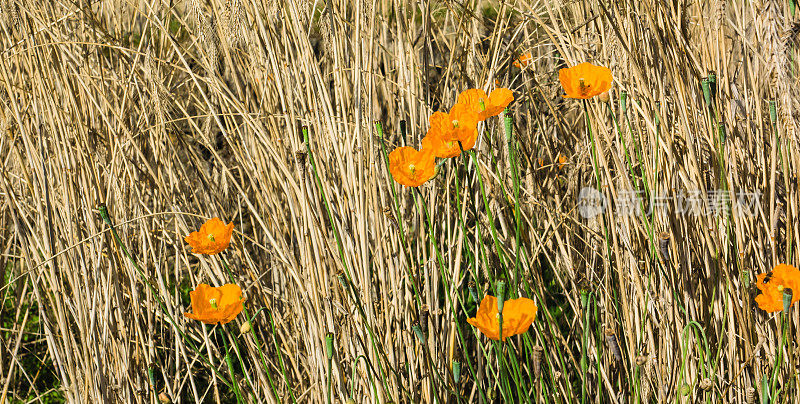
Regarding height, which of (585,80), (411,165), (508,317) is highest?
(585,80)

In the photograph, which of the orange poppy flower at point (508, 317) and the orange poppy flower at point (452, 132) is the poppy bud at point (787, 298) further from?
the orange poppy flower at point (452, 132)

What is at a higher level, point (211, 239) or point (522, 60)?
point (522, 60)

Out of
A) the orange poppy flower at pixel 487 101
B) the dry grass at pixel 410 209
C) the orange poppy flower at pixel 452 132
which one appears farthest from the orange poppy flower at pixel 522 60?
the orange poppy flower at pixel 452 132

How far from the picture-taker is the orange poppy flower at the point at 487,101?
36.2 inches

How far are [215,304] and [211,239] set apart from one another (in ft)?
0.42

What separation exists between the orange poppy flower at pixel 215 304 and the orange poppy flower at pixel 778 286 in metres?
0.74

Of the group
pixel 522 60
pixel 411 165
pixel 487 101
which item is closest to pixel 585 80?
pixel 487 101

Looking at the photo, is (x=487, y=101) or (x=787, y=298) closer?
(x=787, y=298)

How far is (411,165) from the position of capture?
0.91m

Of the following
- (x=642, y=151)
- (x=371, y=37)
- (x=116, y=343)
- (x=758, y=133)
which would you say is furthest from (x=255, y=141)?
(x=758, y=133)

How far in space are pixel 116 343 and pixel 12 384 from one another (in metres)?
0.61

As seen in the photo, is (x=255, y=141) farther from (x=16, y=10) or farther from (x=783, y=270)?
(x=783, y=270)

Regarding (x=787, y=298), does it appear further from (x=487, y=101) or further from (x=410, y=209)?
(x=410, y=209)

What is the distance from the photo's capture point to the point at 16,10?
4.00 ft
